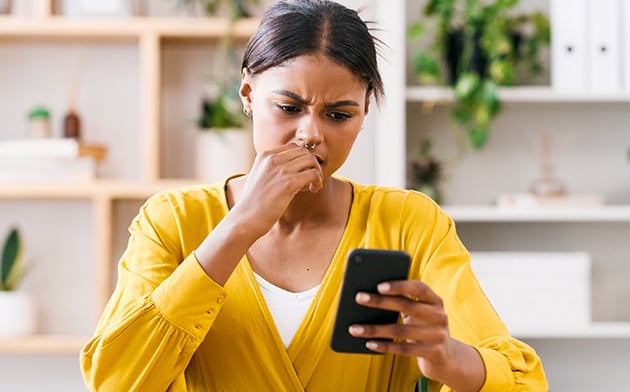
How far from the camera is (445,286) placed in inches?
55.9

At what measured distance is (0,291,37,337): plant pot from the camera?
2.97 m

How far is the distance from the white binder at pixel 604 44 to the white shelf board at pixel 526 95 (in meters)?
0.03

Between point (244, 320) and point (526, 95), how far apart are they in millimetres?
1884

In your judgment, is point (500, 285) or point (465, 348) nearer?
point (465, 348)

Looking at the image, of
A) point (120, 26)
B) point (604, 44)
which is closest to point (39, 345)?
point (120, 26)

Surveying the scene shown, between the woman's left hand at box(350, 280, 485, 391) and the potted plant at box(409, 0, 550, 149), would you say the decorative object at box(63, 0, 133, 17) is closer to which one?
the potted plant at box(409, 0, 550, 149)

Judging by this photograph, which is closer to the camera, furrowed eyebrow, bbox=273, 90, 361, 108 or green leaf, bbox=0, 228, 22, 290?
furrowed eyebrow, bbox=273, 90, 361, 108

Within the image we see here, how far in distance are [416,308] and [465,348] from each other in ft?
0.57

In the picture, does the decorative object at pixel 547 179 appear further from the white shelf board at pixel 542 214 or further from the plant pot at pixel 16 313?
the plant pot at pixel 16 313

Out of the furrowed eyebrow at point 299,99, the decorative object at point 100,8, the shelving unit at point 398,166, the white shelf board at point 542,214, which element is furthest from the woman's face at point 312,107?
the decorative object at point 100,8

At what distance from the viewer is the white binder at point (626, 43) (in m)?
3.01

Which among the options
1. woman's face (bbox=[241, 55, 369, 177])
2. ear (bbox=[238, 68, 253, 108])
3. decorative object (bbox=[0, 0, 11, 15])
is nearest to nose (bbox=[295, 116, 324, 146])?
woman's face (bbox=[241, 55, 369, 177])

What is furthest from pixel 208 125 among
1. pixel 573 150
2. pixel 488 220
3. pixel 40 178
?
pixel 573 150

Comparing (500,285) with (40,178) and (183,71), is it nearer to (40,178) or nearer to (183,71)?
(183,71)
